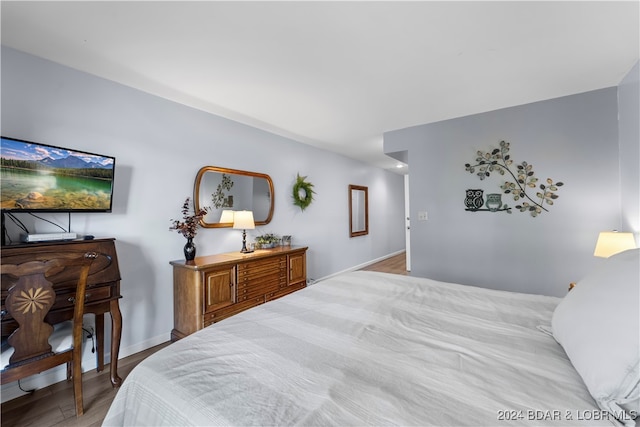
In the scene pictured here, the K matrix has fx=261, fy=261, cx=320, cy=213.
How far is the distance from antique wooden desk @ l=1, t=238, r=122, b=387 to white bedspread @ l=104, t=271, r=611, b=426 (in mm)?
1121

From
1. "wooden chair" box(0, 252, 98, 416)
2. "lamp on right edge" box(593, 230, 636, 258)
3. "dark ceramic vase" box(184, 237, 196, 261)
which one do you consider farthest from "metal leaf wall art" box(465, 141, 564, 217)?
"wooden chair" box(0, 252, 98, 416)

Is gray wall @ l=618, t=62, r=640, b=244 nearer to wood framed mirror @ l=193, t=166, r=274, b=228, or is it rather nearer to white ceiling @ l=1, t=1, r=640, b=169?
white ceiling @ l=1, t=1, r=640, b=169

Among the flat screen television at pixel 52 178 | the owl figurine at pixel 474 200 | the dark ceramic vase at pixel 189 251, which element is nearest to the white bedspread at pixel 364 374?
the dark ceramic vase at pixel 189 251

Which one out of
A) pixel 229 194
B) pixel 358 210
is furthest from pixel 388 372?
pixel 358 210

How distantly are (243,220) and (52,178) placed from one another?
1.55 meters

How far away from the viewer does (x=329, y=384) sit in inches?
32.8

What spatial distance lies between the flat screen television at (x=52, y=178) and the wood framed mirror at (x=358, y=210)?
3.94m

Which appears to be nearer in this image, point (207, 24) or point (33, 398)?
point (207, 24)

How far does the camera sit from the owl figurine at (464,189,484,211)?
310cm

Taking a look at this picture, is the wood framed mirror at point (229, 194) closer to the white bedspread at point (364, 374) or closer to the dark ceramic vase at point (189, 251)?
the dark ceramic vase at point (189, 251)

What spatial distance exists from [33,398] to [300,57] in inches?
119

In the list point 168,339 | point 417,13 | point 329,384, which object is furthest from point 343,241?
point 329,384

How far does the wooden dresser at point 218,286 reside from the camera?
2.36m

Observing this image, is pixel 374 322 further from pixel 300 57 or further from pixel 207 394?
pixel 300 57
